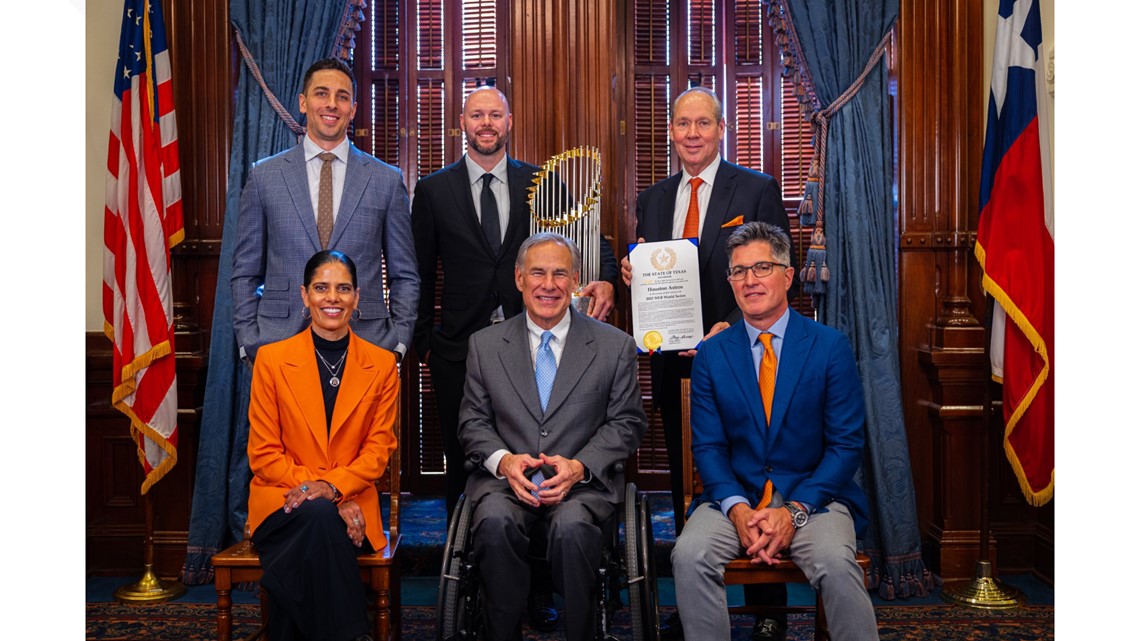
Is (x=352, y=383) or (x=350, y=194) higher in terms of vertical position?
(x=350, y=194)

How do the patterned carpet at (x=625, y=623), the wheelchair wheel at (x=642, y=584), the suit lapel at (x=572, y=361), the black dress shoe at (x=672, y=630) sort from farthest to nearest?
the patterned carpet at (x=625, y=623), the black dress shoe at (x=672, y=630), the suit lapel at (x=572, y=361), the wheelchair wheel at (x=642, y=584)

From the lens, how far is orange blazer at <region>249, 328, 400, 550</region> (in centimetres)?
313

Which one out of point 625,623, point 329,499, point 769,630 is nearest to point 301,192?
point 329,499

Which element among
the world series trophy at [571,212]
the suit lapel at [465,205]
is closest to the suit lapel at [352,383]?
the suit lapel at [465,205]

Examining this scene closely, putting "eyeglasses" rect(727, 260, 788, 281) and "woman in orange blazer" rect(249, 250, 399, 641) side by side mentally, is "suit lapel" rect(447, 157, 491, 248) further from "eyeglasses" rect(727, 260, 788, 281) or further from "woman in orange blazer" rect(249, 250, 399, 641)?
"eyeglasses" rect(727, 260, 788, 281)

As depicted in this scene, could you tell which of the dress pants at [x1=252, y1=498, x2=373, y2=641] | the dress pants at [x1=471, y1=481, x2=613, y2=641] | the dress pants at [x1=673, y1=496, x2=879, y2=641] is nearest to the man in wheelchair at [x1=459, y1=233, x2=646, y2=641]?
the dress pants at [x1=471, y1=481, x2=613, y2=641]

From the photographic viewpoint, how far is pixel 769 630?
3514mm

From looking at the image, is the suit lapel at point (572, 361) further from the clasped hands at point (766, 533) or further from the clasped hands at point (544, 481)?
the clasped hands at point (766, 533)

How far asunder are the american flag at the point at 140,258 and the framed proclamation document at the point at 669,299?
2014mm

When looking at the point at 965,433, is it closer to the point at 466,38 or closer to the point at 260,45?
the point at 466,38

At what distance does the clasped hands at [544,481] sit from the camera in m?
→ 3.07

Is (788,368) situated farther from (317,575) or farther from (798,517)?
(317,575)

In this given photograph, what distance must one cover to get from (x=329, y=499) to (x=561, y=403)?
0.76m

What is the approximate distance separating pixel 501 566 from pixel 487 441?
1.40 feet
